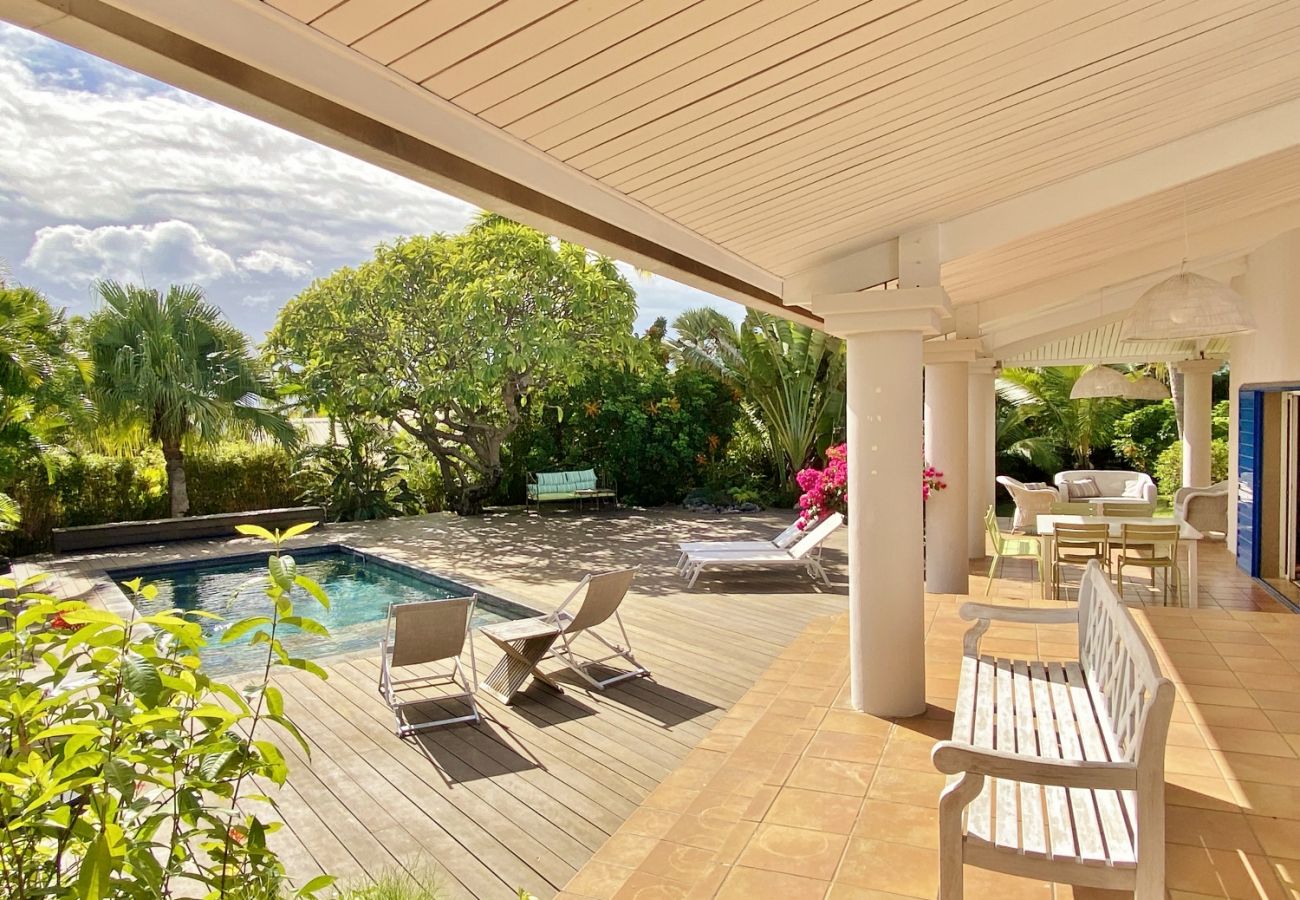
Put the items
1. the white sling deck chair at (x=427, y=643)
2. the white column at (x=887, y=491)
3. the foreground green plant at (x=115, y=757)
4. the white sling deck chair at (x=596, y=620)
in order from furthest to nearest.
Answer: the white sling deck chair at (x=596, y=620) < the white sling deck chair at (x=427, y=643) < the white column at (x=887, y=491) < the foreground green plant at (x=115, y=757)

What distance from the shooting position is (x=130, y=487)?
15305mm

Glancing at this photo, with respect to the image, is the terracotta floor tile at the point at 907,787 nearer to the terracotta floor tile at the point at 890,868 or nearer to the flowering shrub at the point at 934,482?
the terracotta floor tile at the point at 890,868

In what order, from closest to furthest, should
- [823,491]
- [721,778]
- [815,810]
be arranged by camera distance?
[815,810]
[721,778]
[823,491]

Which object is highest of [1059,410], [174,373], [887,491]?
[174,373]

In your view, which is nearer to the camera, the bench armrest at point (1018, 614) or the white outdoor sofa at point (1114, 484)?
the bench armrest at point (1018, 614)

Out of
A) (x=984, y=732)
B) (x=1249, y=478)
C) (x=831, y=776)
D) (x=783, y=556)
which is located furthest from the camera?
(x=783, y=556)

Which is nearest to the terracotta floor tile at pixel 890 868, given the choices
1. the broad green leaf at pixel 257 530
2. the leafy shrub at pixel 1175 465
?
the broad green leaf at pixel 257 530

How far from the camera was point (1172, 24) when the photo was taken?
292 centimetres

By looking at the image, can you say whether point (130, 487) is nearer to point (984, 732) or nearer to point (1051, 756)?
point (984, 732)

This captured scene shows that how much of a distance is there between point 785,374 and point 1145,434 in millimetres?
9085

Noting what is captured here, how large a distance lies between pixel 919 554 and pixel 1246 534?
23.7 ft

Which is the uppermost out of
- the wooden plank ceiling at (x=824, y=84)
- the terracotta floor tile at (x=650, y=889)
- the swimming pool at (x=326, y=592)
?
the wooden plank ceiling at (x=824, y=84)

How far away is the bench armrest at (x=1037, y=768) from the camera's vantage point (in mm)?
2590

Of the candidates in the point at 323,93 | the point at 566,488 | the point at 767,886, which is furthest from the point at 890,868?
the point at 566,488
